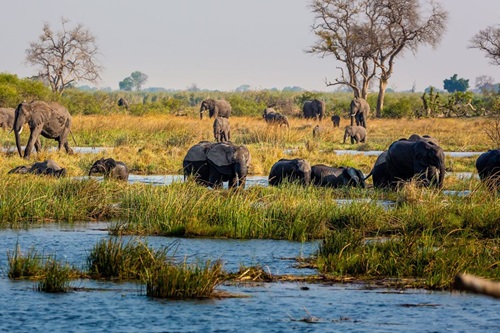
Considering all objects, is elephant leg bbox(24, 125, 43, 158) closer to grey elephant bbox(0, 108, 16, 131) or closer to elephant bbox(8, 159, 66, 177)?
elephant bbox(8, 159, 66, 177)

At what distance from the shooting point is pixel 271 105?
59500mm

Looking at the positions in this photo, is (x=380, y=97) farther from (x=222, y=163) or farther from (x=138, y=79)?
(x=138, y=79)

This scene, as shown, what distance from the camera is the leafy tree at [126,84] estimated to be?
160500 millimetres

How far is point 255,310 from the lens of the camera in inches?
335

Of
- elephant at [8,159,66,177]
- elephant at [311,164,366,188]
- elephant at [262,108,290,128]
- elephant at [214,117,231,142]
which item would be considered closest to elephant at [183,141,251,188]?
elephant at [311,164,366,188]

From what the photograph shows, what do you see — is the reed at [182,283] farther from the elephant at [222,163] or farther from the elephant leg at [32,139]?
the elephant leg at [32,139]

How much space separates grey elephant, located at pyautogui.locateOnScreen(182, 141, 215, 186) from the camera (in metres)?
18.1

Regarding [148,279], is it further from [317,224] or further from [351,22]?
[351,22]

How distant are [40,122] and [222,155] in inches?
345

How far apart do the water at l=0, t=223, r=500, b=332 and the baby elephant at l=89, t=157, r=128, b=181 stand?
8.33 metres

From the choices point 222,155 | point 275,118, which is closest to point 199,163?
point 222,155

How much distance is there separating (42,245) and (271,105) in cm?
4813

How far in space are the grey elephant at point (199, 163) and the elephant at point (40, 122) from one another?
611 centimetres

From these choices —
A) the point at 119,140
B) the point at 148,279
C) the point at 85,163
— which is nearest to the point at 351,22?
the point at 119,140
